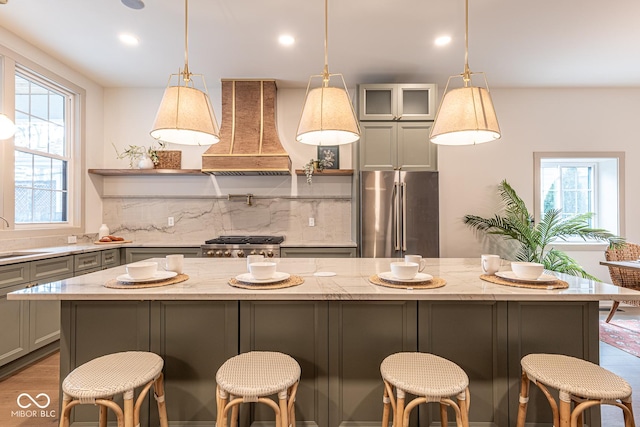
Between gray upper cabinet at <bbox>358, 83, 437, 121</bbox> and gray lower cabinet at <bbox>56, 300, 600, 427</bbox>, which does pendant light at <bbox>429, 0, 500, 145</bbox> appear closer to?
gray lower cabinet at <bbox>56, 300, 600, 427</bbox>

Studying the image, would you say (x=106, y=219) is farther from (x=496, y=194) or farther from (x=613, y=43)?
(x=613, y=43)

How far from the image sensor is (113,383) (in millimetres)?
1217

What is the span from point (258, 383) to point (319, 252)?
8.04ft

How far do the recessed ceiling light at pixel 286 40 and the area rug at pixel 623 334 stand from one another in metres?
4.19

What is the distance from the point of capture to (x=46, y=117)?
3535 mm

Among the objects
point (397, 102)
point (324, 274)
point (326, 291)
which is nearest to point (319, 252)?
point (324, 274)

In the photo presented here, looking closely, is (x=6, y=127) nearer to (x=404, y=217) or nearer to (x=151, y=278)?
(x=151, y=278)

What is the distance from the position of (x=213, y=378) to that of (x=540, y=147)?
4668mm

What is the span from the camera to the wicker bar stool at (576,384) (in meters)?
1.19

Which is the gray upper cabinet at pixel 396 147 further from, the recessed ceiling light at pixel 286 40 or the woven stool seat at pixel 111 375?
the woven stool seat at pixel 111 375

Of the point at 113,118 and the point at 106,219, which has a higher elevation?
the point at 113,118

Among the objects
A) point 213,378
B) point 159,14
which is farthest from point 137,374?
point 159,14

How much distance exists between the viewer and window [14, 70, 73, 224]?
10.5 feet

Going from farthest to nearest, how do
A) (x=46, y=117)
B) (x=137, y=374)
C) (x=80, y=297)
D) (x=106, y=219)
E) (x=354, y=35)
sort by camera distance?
(x=106, y=219) → (x=46, y=117) → (x=354, y=35) → (x=80, y=297) → (x=137, y=374)
